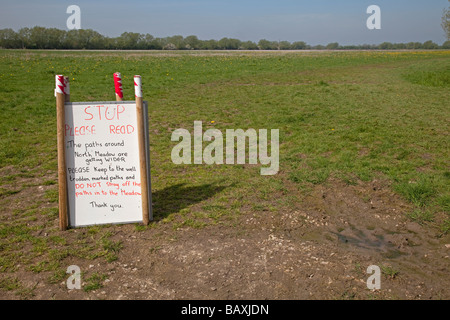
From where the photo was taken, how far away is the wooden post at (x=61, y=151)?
4.67 m

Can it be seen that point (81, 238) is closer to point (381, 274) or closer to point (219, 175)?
point (219, 175)

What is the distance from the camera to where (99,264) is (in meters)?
4.16

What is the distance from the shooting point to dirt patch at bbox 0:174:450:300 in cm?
370

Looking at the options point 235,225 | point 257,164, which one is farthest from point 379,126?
point 235,225

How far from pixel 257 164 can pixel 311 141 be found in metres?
1.93

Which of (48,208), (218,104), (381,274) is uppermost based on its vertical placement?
(218,104)

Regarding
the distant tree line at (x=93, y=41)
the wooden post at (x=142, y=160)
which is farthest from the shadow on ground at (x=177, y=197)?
the distant tree line at (x=93, y=41)

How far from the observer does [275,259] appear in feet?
13.9

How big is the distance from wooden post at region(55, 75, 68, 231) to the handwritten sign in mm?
119

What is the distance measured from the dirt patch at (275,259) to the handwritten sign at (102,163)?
0.78ft

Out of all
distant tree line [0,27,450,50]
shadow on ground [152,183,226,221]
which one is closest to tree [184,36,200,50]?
distant tree line [0,27,450,50]

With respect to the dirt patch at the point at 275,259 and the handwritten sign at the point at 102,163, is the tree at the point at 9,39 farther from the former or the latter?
the handwritten sign at the point at 102,163

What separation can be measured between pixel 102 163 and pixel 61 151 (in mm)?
537

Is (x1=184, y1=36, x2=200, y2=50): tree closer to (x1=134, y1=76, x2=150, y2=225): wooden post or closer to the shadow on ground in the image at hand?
the shadow on ground
